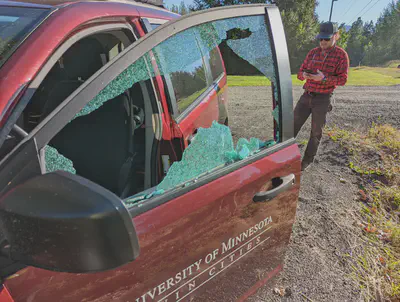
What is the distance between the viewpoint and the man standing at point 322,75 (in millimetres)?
3662

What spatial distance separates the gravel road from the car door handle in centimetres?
27

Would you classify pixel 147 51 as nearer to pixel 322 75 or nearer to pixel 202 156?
pixel 202 156

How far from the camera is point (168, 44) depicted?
1363mm

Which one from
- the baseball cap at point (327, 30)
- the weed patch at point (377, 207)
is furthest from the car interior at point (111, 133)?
the baseball cap at point (327, 30)

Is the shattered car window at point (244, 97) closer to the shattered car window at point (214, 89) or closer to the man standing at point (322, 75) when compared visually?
the shattered car window at point (214, 89)

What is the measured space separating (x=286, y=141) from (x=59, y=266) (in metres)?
1.29

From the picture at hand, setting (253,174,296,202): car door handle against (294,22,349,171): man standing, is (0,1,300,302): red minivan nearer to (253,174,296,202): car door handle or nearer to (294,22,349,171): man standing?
(253,174,296,202): car door handle

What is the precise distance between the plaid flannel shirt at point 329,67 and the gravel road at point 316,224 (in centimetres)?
114

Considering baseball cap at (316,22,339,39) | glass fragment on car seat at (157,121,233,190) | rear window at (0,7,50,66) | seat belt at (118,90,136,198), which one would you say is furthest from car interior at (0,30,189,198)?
baseball cap at (316,22,339,39)

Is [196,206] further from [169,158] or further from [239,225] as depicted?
[169,158]

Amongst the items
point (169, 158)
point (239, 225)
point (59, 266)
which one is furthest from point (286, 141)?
point (59, 266)

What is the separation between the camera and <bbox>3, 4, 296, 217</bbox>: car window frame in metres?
0.91

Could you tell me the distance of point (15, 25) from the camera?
47.9 inches

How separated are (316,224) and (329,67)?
6.26 ft
